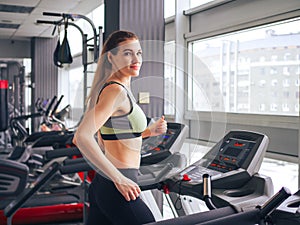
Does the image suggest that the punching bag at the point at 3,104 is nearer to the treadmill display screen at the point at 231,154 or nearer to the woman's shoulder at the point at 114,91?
the treadmill display screen at the point at 231,154

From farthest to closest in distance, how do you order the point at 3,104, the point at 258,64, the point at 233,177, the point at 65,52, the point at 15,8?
the point at 15,8 → the point at 3,104 → the point at 65,52 → the point at 258,64 → the point at 233,177

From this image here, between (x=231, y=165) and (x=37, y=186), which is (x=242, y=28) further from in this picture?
(x=37, y=186)

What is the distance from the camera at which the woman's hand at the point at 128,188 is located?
1.40 metres

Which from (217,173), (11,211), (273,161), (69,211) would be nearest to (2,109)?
(69,211)

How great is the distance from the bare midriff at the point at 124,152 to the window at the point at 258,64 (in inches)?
44.8

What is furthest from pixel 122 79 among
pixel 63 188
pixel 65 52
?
pixel 63 188

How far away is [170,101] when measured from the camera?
1.14 metres

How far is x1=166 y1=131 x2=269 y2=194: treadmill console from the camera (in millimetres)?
1744

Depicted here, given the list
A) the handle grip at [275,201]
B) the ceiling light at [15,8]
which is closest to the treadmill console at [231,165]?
the handle grip at [275,201]

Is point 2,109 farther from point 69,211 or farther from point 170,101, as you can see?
point 170,101

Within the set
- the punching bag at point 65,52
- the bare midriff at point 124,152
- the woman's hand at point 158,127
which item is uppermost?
the punching bag at point 65,52

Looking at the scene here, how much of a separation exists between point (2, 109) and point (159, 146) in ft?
14.4

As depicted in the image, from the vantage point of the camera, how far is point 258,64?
9.87 ft

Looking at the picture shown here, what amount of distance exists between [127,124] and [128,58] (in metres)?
0.19
